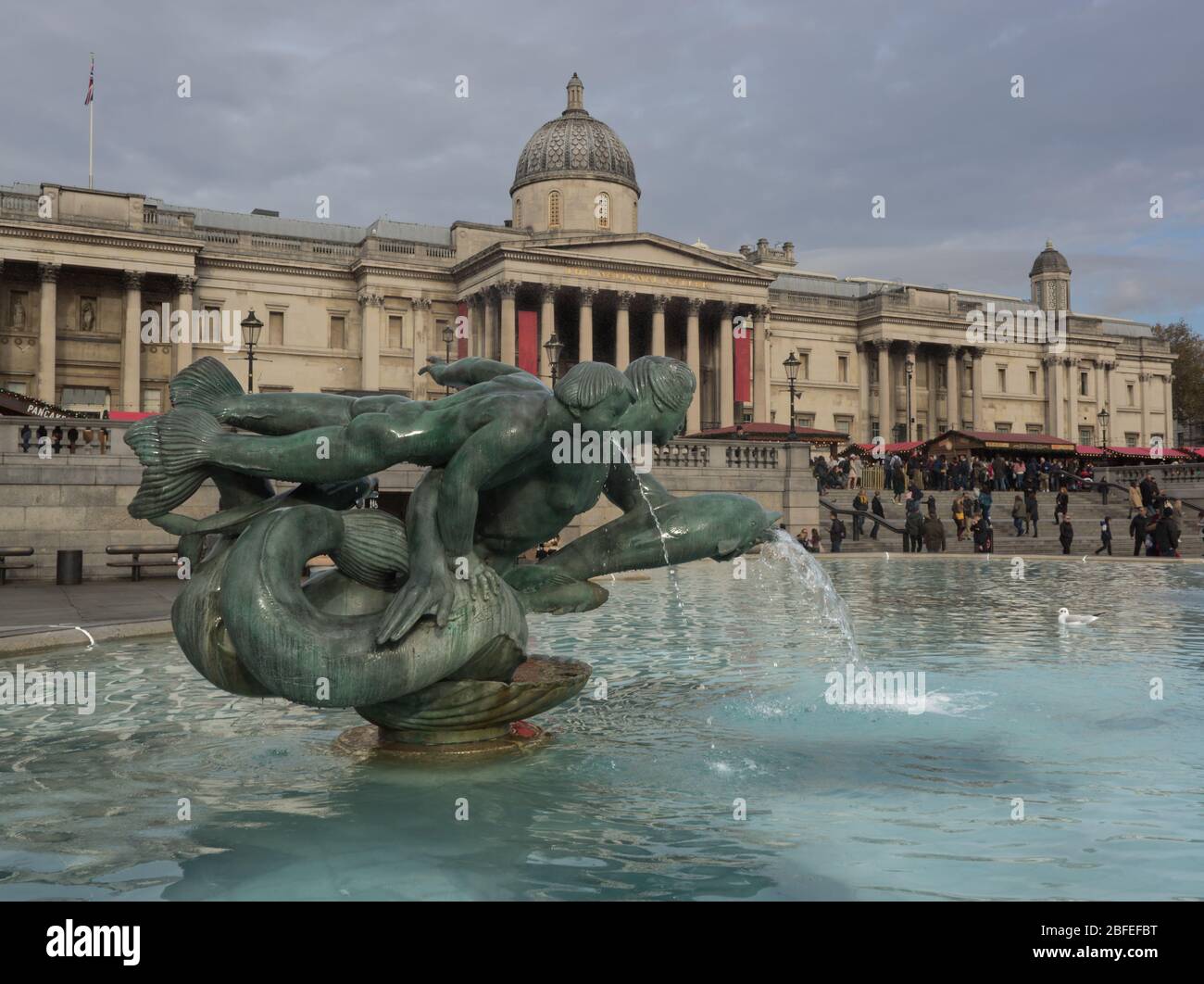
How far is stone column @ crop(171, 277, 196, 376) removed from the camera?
50.9 metres

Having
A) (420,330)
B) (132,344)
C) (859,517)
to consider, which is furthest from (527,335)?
(859,517)

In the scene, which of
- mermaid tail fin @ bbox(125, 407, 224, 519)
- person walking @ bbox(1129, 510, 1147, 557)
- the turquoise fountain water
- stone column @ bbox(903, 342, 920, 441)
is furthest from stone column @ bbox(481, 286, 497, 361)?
mermaid tail fin @ bbox(125, 407, 224, 519)

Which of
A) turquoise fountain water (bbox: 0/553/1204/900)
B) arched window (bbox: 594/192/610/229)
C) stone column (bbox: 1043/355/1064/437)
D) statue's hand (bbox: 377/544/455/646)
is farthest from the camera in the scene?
stone column (bbox: 1043/355/1064/437)

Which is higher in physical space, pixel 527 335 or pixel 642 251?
pixel 642 251

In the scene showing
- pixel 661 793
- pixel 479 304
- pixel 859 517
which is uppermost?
pixel 479 304

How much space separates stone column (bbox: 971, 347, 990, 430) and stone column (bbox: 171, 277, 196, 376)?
156 feet

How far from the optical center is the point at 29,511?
63.1ft

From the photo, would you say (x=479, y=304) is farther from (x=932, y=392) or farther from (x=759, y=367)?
(x=932, y=392)

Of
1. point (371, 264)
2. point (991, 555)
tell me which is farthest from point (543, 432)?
point (371, 264)

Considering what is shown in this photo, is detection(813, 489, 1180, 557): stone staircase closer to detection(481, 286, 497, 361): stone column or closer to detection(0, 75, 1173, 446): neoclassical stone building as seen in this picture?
detection(0, 75, 1173, 446): neoclassical stone building

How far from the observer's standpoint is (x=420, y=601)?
456cm

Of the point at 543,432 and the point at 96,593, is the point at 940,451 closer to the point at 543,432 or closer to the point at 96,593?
the point at 96,593

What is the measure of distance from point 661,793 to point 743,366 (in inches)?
2198

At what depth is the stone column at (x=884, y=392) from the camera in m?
67.4
